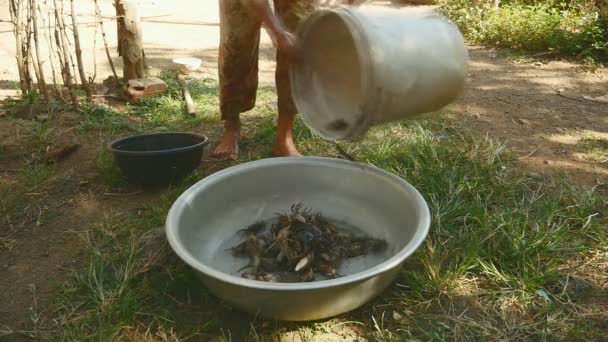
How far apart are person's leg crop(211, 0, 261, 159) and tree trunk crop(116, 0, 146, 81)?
1.82 meters

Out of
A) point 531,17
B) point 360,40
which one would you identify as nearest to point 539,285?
point 360,40

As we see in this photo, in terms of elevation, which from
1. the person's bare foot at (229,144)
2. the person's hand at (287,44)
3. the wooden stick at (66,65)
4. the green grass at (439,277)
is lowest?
the green grass at (439,277)

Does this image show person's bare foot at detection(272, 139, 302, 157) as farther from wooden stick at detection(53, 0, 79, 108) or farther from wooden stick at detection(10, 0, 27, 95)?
wooden stick at detection(10, 0, 27, 95)

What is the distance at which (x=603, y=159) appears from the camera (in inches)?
132

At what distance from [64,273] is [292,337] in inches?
44.5

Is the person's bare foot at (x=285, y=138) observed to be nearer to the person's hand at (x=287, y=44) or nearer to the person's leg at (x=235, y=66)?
Result: the person's leg at (x=235, y=66)

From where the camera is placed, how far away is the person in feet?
9.59

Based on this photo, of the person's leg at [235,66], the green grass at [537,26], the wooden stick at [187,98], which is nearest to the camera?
the person's leg at [235,66]

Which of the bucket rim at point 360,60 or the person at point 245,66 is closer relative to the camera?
the bucket rim at point 360,60

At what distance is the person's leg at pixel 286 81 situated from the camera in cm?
291

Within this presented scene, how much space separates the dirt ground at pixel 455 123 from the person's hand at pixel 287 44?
2.63 ft

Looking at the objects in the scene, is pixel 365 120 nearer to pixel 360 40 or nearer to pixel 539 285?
pixel 360 40

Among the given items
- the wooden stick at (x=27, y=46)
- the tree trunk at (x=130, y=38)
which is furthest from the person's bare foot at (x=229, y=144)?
the wooden stick at (x=27, y=46)

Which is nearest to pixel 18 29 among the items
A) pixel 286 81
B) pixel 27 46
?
pixel 27 46
